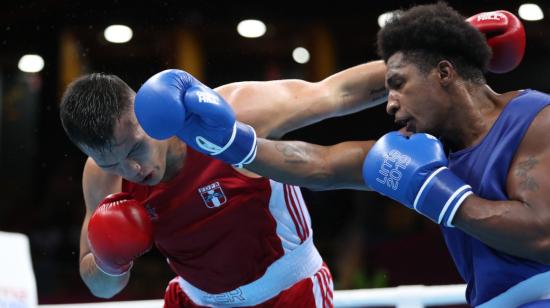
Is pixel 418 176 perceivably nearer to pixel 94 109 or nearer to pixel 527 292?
pixel 527 292

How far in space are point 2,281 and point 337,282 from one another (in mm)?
4274

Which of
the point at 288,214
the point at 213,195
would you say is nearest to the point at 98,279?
the point at 213,195

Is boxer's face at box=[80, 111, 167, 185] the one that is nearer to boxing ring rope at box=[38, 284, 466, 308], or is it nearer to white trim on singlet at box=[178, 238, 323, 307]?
white trim on singlet at box=[178, 238, 323, 307]

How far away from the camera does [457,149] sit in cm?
186

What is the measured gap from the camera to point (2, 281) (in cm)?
126

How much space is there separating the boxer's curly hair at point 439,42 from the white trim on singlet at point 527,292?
0.47 m

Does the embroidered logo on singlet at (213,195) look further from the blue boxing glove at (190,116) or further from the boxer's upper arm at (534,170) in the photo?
the boxer's upper arm at (534,170)

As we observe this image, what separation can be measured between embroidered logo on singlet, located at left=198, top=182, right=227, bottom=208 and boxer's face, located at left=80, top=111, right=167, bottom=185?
0.14 m

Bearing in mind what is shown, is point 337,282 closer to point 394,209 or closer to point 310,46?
point 394,209

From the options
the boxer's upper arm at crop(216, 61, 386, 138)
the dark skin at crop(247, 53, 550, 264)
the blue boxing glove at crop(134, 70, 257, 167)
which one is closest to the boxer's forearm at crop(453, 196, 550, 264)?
the dark skin at crop(247, 53, 550, 264)

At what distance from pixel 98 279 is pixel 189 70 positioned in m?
Answer: 3.87

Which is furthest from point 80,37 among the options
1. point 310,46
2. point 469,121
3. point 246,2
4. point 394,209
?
point 469,121

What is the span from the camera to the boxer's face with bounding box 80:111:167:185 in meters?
1.99

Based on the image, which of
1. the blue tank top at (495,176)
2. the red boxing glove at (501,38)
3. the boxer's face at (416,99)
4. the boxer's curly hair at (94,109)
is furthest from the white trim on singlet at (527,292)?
the boxer's curly hair at (94,109)
